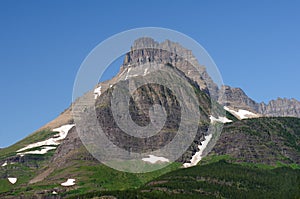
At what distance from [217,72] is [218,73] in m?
0.94

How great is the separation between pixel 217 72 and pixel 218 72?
0.45 metres

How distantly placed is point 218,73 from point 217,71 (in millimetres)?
1463

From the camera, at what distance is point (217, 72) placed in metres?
120

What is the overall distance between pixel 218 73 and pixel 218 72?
0.54m

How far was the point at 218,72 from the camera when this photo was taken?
120438 mm

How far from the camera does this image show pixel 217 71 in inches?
4707

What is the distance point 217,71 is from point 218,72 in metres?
0.94

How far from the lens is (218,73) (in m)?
121
